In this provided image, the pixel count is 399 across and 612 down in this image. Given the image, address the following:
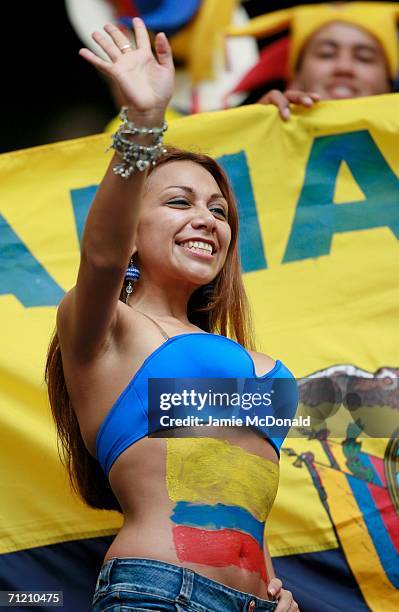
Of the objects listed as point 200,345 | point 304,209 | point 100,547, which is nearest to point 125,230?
point 200,345

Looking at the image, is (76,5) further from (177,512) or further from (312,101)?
(177,512)

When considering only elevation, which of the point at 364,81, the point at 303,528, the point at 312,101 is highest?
the point at 312,101

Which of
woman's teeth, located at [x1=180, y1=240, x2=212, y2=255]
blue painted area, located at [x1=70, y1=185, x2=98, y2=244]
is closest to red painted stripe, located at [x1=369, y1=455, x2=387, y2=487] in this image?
woman's teeth, located at [x1=180, y1=240, x2=212, y2=255]

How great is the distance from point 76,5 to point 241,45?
92cm

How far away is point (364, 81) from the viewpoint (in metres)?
4.41

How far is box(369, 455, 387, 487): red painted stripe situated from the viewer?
121 inches

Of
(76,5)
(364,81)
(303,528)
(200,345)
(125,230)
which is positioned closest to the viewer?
(125,230)

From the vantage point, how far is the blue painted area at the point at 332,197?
3.47m

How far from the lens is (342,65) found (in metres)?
4.40

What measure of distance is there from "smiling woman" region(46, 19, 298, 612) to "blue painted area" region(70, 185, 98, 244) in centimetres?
79

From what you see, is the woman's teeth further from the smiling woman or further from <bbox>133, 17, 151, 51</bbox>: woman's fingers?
<bbox>133, 17, 151, 51</bbox>: woman's fingers

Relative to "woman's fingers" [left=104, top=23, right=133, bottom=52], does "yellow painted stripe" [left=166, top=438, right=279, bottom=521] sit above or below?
below

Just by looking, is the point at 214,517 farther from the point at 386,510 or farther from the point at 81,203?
the point at 81,203

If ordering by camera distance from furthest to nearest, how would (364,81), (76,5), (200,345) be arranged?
(76,5), (364,81), (200,345)
